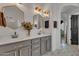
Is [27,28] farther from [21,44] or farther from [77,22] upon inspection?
[77,22]

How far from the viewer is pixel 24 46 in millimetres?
1574

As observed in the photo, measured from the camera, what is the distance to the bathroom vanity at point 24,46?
1380 mm

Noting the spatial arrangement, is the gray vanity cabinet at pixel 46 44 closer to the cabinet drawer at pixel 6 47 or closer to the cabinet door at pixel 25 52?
the cabinet door at pixel 25 52

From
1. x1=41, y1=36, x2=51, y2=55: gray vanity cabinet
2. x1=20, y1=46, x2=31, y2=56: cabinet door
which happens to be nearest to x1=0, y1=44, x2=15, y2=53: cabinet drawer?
x1=20, y1=46, x2=31, y2=56: cabinet door

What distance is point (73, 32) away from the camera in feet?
5.41

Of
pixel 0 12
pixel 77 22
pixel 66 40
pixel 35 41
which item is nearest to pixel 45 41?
pixel 35 41

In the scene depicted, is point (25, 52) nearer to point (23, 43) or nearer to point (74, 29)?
point (23, 43)

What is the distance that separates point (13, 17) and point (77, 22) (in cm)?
82

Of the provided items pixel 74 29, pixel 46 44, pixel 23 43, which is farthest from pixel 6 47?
pixel 74 29

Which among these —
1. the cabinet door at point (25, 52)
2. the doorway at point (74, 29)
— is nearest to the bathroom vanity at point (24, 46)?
the cabinet door at point (25, 52)

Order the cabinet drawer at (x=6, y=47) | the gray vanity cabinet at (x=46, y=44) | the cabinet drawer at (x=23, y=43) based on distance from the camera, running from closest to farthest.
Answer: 1. the cabinet drawer at (x=6, y=47)
2. the cabinet drawer at (x=23, y=43)
3. the gray vanity cabinet at (x=46, y=44)

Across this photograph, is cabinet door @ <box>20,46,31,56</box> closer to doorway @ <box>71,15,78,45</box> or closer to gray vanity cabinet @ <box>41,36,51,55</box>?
gray vanity cabinet @ <box>41,36,51,55</box>

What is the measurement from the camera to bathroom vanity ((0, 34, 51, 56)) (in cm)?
138

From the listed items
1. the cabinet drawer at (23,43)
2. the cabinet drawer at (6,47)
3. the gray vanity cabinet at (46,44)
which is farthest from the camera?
the gray vanity cabinet at (46,44)
